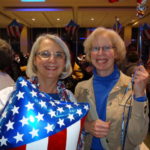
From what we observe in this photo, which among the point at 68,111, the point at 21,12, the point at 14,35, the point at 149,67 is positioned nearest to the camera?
the point at 68,111

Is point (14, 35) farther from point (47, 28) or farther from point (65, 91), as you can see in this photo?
point (65, 91)

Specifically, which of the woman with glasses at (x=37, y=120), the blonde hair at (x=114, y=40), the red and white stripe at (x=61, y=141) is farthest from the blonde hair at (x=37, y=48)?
the red and white stripe at (x=61, y=141)

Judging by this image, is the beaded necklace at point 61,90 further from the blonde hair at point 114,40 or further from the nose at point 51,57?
the blonde hair at point 114,40

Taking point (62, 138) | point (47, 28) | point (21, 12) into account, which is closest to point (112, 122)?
point (62, 138)

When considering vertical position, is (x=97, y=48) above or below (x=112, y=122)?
above

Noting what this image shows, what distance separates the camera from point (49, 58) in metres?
1.38

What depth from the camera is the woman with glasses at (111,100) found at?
1192mm

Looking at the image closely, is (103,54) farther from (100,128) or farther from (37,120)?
(37,120)

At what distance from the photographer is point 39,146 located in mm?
801

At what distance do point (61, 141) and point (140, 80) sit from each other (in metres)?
0.52

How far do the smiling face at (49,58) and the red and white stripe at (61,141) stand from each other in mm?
565

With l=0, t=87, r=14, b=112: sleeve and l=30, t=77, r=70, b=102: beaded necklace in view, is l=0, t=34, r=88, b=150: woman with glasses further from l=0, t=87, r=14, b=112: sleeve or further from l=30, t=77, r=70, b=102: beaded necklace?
l=30, t=77, r=70, b=102: beaded necklace

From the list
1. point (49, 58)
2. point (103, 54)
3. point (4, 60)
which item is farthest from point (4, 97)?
point (4, 60)

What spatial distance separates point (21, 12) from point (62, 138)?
9603 millimetres
